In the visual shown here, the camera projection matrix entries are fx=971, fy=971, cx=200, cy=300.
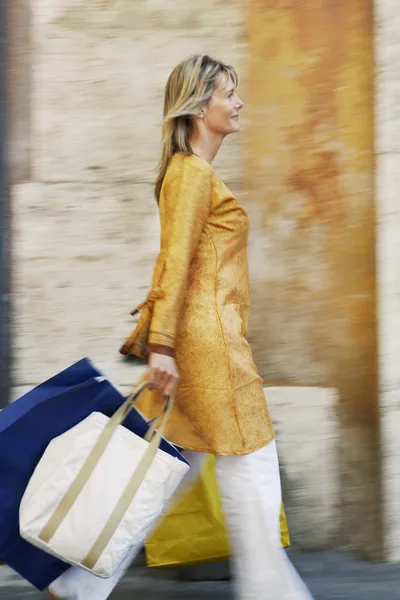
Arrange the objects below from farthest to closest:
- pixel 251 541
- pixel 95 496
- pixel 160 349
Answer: pixel 251 541 < pixel 160 349 < pixel 95 496

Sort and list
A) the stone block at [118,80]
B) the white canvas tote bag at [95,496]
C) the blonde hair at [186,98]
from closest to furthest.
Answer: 1. the white canvas tote bag at [95,496]
2. the blonde hair at [186,98]
3. the stone block at [118,80]

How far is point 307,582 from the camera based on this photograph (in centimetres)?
382

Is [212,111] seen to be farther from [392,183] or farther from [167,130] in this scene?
[392,183]

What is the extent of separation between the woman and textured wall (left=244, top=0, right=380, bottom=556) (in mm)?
1242

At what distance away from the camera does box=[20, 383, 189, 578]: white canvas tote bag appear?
107 inches

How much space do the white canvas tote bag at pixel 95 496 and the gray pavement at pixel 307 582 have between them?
98cm

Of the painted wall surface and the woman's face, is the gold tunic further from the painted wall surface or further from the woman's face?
the painted wall surface

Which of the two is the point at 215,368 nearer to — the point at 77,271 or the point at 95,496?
the point at 95,496

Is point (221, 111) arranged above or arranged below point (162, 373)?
above

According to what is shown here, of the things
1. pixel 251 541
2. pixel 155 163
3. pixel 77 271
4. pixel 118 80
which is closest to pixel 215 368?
pixel 251 541

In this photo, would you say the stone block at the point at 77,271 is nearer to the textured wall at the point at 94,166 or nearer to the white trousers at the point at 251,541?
the textured wall at the point at 94,166

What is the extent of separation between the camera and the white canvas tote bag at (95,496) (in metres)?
2.72

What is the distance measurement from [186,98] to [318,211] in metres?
1.30

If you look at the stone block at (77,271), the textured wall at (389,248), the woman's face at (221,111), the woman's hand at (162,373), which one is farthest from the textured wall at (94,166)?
the woman's hand at (162,373)
